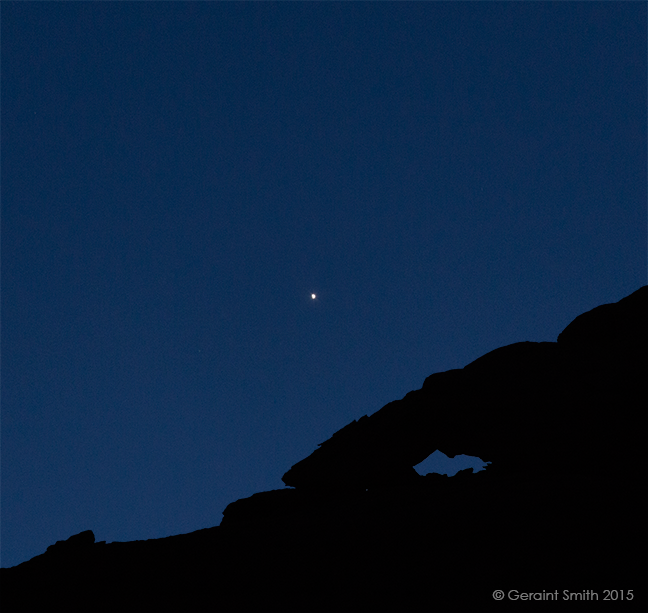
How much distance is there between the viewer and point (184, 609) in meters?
13.5

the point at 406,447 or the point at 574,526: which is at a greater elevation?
the point at 406,447

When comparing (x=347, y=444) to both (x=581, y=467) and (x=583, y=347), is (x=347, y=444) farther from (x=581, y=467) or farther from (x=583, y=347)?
(x=583, y=347)

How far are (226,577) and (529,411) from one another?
18.2 m

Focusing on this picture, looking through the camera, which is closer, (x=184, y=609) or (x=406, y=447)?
(x=184, y=609)

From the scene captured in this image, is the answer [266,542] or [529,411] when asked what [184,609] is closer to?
[266,542]

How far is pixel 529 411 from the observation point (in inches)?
1011

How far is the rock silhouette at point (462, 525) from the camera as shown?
12.9 metres

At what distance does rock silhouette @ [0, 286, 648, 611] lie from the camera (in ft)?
42.4

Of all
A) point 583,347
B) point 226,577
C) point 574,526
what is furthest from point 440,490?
point 583,347

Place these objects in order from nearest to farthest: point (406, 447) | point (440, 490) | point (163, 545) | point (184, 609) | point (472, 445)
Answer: point (184, 609), point (163, 545), point (440, 490), point (472, 445), point (406, 447)

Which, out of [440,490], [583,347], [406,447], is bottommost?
[440,490]

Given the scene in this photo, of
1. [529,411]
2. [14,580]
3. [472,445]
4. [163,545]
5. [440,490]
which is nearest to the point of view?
[14,580]

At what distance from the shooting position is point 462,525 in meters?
16.0

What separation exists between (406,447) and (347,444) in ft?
12.9
